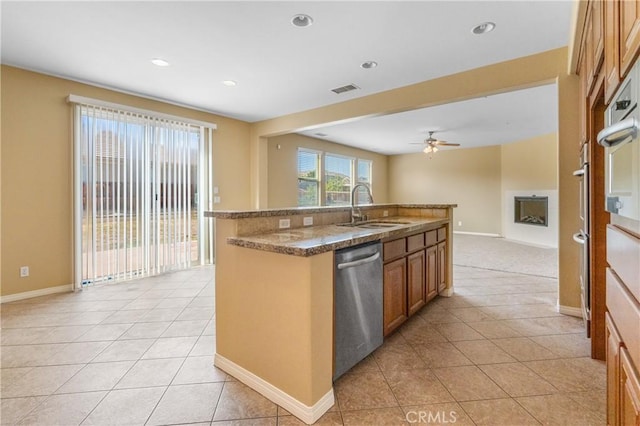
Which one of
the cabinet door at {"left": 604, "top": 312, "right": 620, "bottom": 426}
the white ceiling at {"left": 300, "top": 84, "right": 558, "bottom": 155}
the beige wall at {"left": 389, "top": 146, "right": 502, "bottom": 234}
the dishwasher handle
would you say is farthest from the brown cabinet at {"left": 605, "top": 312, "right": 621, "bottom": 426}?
the beige wall at {"left": 389, "top": 146, "right": 502, "bottom": 234}

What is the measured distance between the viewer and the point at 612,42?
1137 millimetres

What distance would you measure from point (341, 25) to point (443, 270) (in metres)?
2.75

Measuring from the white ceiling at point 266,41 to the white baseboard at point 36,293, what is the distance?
258 cm

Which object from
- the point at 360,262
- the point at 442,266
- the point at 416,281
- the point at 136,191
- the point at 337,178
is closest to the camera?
the point at 360,262

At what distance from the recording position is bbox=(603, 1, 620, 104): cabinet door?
104cm

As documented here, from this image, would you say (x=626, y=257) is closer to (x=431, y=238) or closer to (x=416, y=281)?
(x=416, y=281)

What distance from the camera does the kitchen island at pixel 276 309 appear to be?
1.50 meters

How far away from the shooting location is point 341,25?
2539mm

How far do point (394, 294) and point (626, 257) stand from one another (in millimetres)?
1620

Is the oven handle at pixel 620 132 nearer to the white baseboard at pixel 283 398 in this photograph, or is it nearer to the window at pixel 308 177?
the white baseboard at pixel 283 398

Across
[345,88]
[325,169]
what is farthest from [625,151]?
[325,169]

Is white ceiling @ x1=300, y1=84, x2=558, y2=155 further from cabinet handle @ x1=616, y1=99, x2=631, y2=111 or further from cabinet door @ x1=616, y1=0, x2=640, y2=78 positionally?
cabinet handle @ x1=616, y1=99, x2=631, y2=111

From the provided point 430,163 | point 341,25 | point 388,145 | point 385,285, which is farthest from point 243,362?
point 430,163

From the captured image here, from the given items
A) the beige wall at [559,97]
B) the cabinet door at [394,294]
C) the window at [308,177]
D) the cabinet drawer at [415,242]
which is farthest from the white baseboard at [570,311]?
the window at [308,177]
